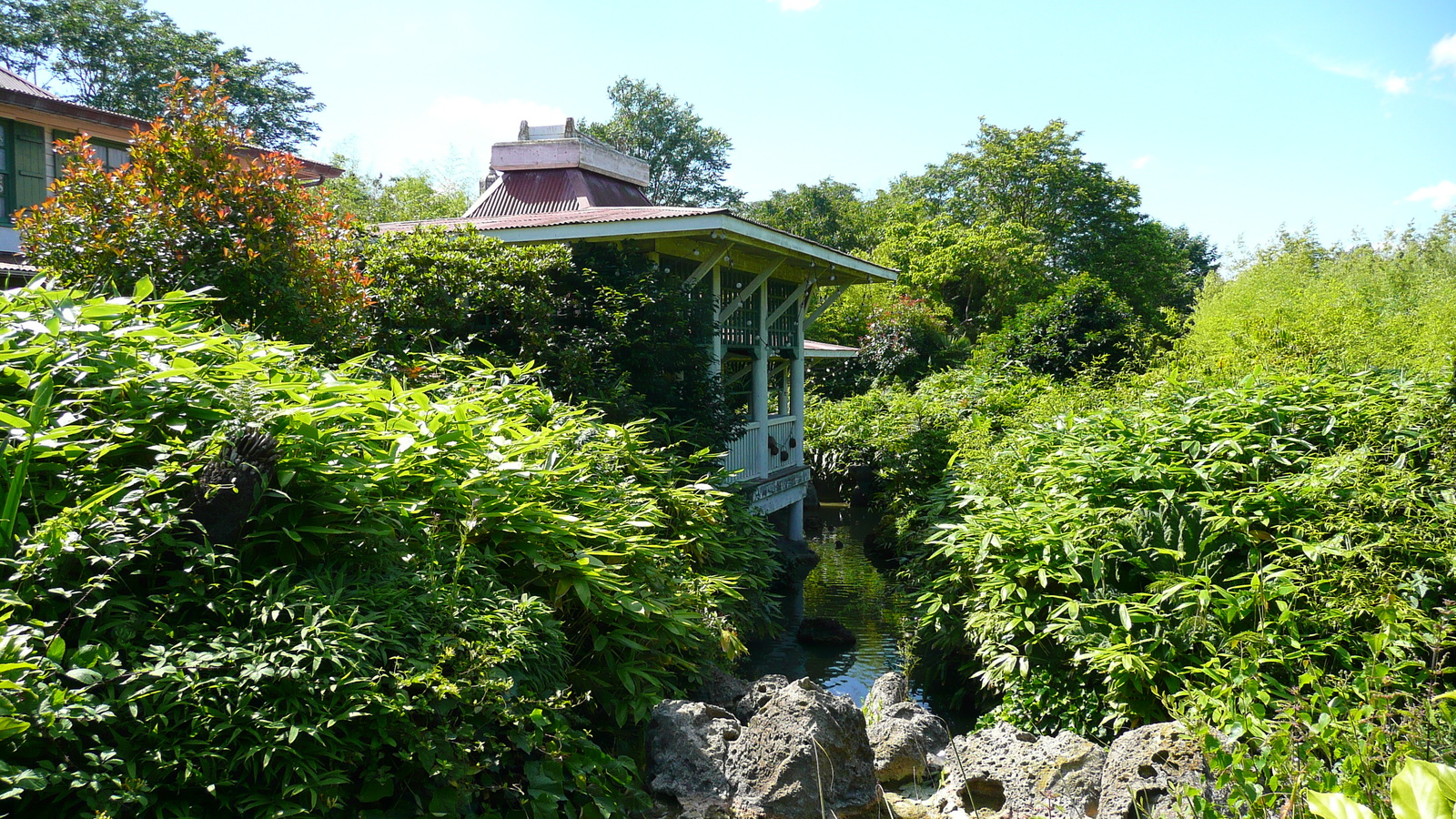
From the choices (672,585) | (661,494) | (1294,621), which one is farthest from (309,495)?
(1294,621)

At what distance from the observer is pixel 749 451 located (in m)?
11.8

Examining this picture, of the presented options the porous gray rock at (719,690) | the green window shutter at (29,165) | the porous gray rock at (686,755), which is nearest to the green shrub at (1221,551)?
the porous gray rock at (719,690)

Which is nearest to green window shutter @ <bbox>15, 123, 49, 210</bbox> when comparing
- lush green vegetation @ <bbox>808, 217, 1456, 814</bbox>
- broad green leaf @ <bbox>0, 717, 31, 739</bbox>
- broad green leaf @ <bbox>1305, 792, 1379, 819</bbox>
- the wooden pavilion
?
the wooden pavilion

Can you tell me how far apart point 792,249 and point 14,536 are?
8.81m

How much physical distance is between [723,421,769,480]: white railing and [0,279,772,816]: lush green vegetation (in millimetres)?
6699

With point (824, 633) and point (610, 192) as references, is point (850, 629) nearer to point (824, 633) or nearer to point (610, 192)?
point (824, 633)

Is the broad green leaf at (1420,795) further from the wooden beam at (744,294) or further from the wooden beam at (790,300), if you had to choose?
the wooden beam at (790,300)

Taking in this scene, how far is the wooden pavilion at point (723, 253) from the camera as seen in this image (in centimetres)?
931

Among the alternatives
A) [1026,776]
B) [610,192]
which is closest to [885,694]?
[1026,776]

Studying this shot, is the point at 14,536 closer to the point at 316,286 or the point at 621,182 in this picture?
the point at 316,286

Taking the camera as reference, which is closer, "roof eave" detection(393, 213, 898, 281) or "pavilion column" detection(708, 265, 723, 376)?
"roof eave" detection(393, 213, 898, 281)

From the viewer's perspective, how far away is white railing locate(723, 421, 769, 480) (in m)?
11.2

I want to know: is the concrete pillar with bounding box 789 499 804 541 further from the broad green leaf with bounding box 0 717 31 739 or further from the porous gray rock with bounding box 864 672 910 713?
the broad green leaf with bounding box 0 717 31 739

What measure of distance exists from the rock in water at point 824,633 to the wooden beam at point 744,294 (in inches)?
144
